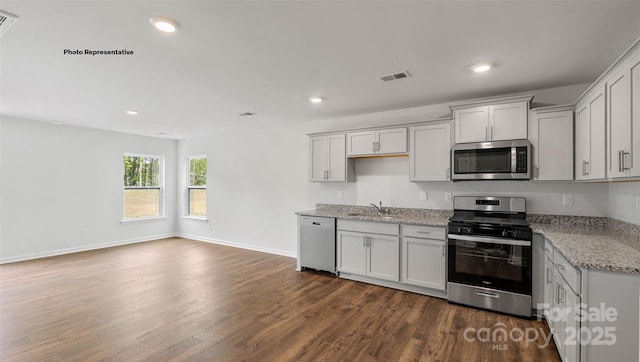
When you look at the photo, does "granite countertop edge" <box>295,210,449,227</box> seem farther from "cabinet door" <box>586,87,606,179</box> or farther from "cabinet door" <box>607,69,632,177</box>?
"cabinet door" <box>607,69,632,177</box>

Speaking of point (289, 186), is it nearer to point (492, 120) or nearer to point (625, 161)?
point (492, 120)

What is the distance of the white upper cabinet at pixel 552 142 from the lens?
10.0ft

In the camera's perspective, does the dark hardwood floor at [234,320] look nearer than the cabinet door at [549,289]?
Yes

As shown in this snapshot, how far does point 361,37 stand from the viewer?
7.40 feet

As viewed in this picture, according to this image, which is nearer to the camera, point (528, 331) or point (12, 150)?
point (528, 331)

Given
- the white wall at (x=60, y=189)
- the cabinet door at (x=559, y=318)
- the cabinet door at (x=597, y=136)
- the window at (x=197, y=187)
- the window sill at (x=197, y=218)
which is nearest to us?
the cabinet door at (x=559, y=318)

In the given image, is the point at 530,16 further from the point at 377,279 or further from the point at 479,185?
the point at 377,279

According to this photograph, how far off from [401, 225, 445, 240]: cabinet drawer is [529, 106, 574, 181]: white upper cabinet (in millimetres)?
1165

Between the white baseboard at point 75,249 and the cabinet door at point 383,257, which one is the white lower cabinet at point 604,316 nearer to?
the cabinet door at point 383,257

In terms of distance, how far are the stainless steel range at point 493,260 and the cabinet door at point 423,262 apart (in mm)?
133

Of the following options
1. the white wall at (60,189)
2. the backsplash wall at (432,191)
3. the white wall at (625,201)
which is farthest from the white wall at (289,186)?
the white wall at (60,189)

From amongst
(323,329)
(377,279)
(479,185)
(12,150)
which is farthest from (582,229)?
(12,150)

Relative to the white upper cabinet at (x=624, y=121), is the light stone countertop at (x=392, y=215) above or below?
below

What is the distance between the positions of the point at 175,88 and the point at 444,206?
12.3 ft
